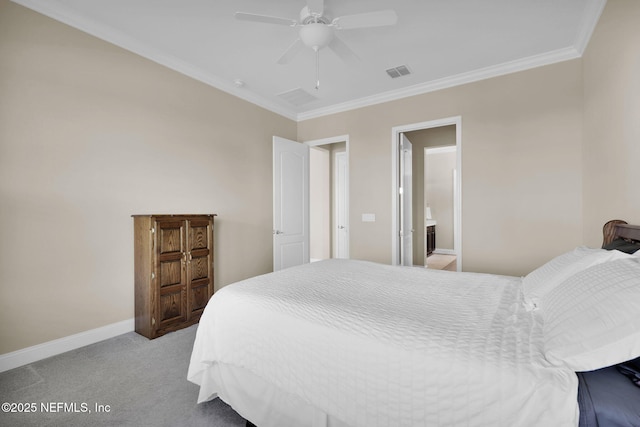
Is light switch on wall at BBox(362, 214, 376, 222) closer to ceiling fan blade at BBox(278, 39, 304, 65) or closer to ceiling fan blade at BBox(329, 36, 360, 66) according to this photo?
ceiling fan blade at BBox(329, 36, 360, 66)

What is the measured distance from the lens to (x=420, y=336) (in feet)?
3.58

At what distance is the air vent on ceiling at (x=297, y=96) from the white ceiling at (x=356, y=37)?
161 mm

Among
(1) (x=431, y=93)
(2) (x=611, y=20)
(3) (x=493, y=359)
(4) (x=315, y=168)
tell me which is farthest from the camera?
(4) (x=315, y=168)

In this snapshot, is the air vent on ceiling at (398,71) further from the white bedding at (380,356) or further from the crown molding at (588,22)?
the white bedding at (380,356)

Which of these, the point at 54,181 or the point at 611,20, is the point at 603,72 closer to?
the point at 611,20

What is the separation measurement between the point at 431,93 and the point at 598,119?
1736 millimetres

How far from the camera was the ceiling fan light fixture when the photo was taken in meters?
2.17

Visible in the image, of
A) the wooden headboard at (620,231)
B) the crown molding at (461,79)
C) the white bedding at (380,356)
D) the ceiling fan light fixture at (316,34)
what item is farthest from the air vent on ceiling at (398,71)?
the white bedding at (380,356)

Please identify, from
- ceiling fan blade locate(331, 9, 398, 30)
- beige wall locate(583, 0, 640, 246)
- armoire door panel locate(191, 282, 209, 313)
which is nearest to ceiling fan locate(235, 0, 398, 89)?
ceiling fan blade locate(331, 9, 398, 30)

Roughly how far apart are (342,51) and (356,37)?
8.3 inches

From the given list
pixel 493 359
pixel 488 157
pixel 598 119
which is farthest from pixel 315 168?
pixel 493 359

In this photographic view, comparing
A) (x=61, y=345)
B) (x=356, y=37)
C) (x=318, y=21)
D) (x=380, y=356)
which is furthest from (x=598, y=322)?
(x=61, y=345)

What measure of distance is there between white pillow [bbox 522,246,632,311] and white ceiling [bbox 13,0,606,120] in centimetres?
204

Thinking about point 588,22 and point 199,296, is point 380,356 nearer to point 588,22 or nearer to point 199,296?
point 199,296
